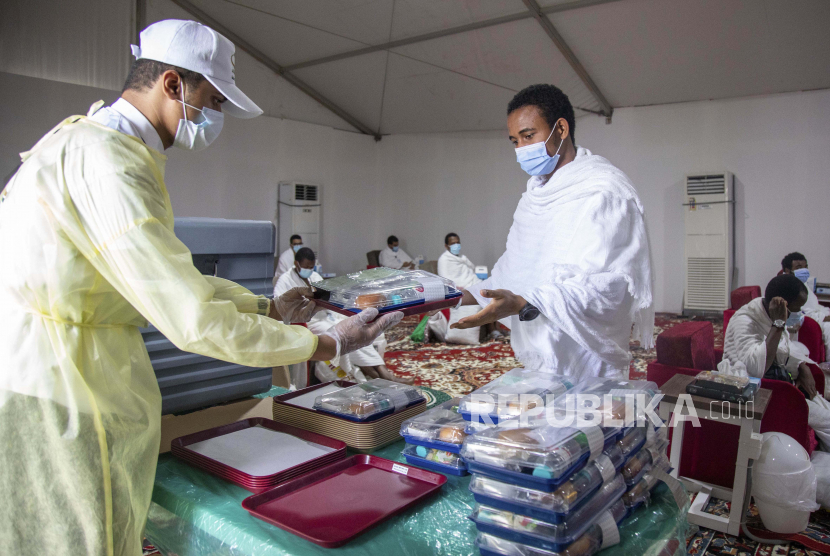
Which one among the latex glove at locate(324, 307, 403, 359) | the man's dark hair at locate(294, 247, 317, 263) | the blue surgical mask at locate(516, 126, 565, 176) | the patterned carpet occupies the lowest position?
the patterned carpet

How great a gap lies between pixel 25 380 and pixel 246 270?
69cm

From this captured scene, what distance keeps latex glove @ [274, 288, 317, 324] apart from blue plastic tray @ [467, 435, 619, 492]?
2.58 ft

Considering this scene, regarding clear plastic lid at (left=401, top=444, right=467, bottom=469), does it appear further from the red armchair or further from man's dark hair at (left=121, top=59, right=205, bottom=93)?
the red armchair

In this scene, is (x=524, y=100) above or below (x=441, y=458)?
above

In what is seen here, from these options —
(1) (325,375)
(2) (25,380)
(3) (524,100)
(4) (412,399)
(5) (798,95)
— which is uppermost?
(5) (798,95)

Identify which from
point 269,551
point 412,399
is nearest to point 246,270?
point 412,399

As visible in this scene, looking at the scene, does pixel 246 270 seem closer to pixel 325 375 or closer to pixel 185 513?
pixel 185 513

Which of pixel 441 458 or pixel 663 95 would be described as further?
pixel 663 95

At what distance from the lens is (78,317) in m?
0.93

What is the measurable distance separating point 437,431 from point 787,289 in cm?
271

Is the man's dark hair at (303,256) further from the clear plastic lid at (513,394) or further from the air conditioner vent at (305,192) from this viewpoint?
the air conditioner vent at (305,192)

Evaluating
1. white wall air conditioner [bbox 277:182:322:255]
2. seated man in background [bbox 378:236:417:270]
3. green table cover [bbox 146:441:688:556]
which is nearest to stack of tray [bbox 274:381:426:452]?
green table cover [bbox 146:441:688:556]

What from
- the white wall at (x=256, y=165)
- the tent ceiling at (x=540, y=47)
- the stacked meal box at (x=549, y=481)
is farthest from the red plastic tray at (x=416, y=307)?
the white wall at (x=256, y=165)

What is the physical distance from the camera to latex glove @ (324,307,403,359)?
3.69 feet
